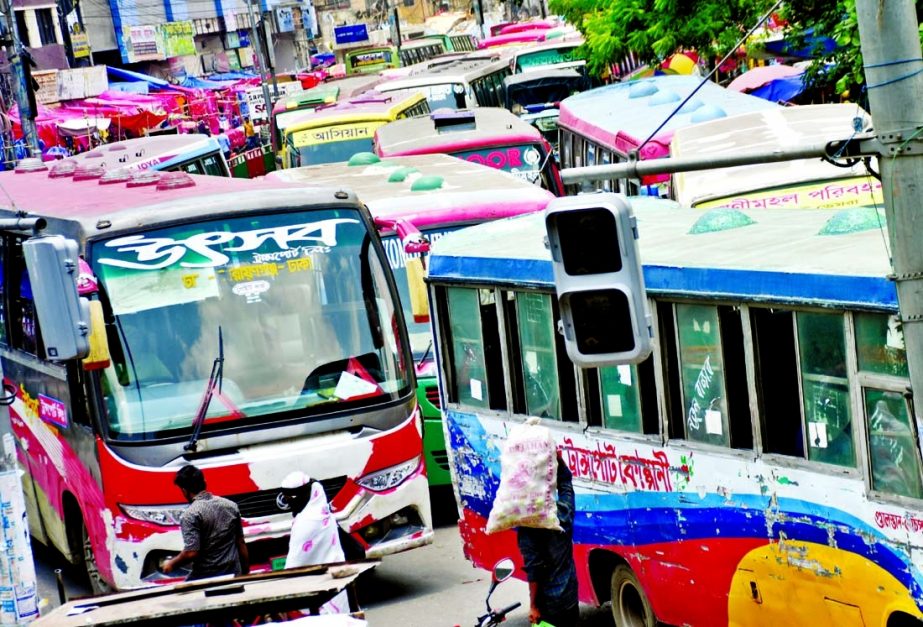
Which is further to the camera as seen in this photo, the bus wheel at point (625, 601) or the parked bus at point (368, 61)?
the parked bus at point (368, 61)

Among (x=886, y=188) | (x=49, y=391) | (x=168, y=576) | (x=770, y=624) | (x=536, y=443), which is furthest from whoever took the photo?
(x=49, y=391)

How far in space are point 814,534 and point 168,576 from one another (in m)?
4.69

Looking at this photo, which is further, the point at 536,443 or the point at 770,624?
the point at 536,443

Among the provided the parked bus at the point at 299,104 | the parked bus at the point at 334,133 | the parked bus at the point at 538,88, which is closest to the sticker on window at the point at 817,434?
the parked bus at the point at 334,133

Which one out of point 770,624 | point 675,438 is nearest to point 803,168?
point 675,438

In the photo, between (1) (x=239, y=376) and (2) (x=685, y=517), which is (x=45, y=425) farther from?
(2) (x=685, y=517)

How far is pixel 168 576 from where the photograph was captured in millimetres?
10578

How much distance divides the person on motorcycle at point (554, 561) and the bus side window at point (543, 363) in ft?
3.33

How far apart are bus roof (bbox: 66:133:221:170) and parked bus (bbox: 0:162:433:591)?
11615 millimetres

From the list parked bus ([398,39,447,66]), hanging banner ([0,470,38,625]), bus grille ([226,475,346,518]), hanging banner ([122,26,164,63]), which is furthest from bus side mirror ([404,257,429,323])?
hanging banner ([122,26,164,63])

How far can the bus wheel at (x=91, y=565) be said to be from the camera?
462 inches

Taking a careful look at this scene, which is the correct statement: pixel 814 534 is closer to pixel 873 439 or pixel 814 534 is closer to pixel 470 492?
pixel 873 439

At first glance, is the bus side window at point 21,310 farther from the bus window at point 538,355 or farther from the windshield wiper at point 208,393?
the bus window at point 538,355

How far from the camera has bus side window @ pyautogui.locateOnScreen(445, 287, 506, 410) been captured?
10.4 m
